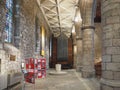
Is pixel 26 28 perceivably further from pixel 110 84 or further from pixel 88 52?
pixel 110 84

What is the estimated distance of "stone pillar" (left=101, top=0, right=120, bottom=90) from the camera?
11.6 ft

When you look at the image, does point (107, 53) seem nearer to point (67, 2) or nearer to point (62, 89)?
point (62, 89)

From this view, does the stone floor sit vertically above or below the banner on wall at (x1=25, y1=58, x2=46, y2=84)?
below

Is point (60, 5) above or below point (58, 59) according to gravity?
above

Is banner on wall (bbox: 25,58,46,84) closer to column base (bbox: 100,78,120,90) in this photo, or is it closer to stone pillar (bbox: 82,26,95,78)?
stone pillar (bbox: 82,26,95,78)

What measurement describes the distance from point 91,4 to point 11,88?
19.0ft

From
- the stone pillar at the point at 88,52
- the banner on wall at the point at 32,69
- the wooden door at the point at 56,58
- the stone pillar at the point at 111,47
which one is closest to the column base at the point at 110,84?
the stone pillar at the point at 111,47

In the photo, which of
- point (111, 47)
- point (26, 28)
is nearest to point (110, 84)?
point (111, 47)

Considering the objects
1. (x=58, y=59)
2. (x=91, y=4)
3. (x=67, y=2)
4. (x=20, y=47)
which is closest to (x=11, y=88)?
(x=20, y=47)

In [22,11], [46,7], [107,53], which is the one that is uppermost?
[46,7]

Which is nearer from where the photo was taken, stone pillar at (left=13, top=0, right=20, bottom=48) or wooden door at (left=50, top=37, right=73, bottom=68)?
stone pillar at (left=13, top=0, right=20, bottom=48)

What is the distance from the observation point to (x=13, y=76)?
555 cm

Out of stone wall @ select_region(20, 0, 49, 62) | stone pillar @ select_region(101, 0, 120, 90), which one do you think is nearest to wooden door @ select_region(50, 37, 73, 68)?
stone wall @ select_region(20, 0, 49, 62)

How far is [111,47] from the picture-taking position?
145 inches
